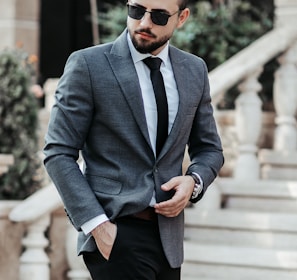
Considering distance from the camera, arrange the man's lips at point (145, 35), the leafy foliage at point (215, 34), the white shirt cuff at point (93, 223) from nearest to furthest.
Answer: the white shirt cuff at point (93, 223) → the man's lips at point (145, 35) → the leafy foliage at point (215, 34)

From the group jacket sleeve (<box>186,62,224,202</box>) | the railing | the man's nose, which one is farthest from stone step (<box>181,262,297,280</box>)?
the man's nose

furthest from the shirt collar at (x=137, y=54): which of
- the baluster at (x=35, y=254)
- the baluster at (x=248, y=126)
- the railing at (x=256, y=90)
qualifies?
the baluster at (x=248, y=126)

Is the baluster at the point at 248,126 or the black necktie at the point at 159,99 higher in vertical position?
the black necktie at the point at 159,99

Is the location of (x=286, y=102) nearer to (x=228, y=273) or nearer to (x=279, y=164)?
(x=279, y=164)

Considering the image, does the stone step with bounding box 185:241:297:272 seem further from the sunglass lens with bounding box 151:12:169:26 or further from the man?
the sunglass lens with bounding box 151:12:169:26

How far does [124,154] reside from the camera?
12.4 ft

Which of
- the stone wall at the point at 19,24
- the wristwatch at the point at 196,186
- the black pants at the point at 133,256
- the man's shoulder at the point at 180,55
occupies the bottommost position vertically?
the stone wall at the point at 19,24

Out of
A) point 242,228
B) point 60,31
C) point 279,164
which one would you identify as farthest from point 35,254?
point 60,31

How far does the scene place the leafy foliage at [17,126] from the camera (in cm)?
773

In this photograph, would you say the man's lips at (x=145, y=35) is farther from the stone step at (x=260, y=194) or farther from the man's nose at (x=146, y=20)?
the stone step at (x=260, y=194)

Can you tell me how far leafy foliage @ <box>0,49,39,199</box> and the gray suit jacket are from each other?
394cm

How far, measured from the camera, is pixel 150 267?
12.3 ft

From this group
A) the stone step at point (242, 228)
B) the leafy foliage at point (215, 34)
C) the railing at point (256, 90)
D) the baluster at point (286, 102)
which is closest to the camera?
the stone step at point (242, 228)

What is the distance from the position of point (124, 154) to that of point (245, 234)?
3230 millimetres
